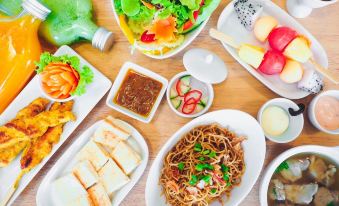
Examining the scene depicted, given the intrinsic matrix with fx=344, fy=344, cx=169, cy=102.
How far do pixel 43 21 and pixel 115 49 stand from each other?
35 centimetres

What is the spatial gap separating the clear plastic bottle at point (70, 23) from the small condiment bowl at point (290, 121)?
30.9 inches

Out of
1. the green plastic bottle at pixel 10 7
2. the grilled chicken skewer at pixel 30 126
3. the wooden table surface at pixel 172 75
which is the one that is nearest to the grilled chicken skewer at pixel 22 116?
the grilled chicken skewer at pixel 30 126

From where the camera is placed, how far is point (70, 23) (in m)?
1.57

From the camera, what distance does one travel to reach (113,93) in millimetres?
1584

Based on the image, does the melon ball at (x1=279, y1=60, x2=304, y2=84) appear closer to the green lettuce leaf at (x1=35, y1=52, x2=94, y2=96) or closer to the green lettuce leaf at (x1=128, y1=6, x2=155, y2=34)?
the green lettuce leaf at (x1=128, y1=6, x2=155, y2=34)

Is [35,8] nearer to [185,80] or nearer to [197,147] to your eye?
[185,80]

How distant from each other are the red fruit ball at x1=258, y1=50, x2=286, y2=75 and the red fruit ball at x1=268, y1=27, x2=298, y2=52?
0.03 metres

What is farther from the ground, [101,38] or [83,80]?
[101,38]

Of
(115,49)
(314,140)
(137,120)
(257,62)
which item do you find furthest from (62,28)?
(314,140)

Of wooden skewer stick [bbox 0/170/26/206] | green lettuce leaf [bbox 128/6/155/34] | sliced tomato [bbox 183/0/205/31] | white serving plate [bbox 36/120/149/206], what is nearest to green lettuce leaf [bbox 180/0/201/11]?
sliced tomato [bbox 183/0/205/31]

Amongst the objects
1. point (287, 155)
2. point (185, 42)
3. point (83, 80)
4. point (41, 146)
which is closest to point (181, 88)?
point (185, 42)

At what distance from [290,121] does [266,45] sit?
14.9 inches

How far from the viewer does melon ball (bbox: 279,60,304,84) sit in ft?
4.98

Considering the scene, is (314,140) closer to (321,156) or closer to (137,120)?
(321,156)
